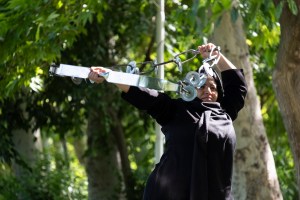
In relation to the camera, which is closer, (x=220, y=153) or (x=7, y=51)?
(x=220, y=153)

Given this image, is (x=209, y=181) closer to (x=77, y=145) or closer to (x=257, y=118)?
(x=257, y=118)

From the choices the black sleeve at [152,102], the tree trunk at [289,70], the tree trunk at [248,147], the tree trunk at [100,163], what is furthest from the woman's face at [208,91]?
the tree trunk at [100,163]

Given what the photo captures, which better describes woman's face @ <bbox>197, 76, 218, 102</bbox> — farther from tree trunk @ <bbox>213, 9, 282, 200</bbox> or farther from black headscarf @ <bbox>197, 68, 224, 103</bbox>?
tree trunk @ <bbox>213, 9, 282, 200</bbox>

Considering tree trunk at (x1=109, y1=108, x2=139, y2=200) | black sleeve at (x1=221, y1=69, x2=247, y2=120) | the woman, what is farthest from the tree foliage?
the woman

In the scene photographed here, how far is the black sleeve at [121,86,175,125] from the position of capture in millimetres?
5227

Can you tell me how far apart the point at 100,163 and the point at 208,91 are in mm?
6519

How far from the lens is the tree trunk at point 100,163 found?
11.5 meters

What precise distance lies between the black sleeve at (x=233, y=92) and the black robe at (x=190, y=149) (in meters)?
0.28

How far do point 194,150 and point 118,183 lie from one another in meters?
6.49

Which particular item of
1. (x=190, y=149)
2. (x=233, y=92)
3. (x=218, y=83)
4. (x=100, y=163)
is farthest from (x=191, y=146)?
(x=100, y=163)

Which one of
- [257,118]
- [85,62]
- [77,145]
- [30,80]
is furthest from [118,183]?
[77,145]

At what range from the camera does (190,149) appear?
17.0 ft

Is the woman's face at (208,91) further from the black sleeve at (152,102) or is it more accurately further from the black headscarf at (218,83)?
the black sleeve at (152,102)

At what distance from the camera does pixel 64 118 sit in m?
11.5
